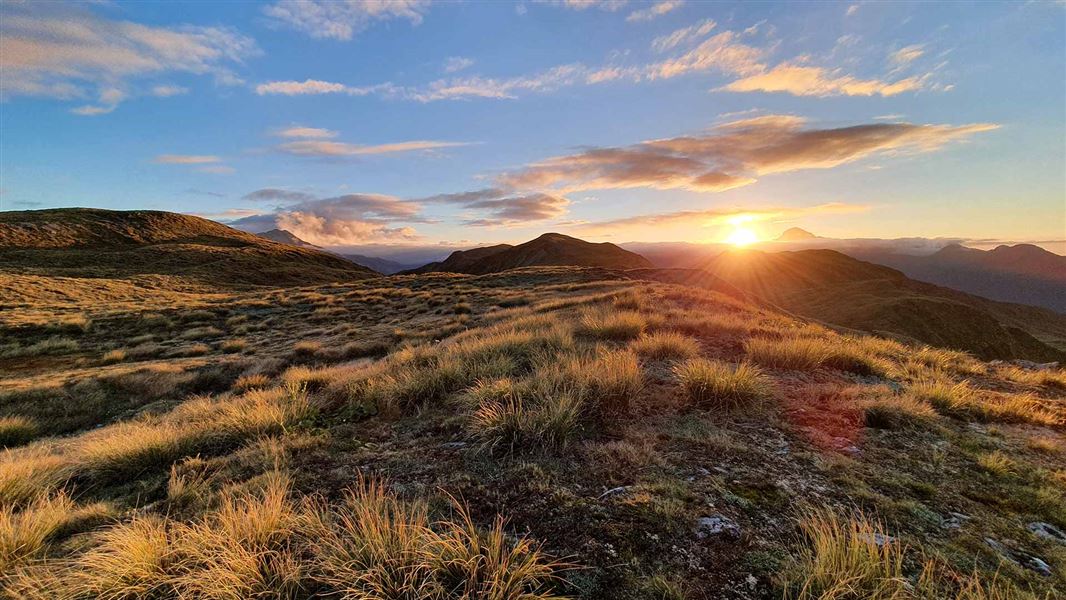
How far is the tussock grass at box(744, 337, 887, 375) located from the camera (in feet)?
23.7

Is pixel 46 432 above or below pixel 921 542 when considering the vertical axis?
below

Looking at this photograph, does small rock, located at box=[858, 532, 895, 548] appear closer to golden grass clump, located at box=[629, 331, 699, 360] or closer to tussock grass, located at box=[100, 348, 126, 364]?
golden grass clump, located at box=[629, 331, 699, 360]

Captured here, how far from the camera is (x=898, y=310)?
2586 inches

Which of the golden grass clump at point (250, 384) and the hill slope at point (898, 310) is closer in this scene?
the golden grass clump at point (250, 384)

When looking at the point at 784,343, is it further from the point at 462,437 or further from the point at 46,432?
the point at 46,432

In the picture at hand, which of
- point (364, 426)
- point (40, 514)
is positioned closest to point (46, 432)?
point (40, 514)

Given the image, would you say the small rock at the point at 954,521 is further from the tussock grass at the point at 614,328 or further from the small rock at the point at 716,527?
the tussock grass at the point at 614,328

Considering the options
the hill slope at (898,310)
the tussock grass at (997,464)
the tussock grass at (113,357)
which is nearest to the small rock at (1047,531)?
the tussock grass at (997,464)

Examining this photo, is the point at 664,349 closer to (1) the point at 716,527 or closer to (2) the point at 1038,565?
(1) the point at 716,527

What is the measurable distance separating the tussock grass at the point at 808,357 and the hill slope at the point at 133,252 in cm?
6628

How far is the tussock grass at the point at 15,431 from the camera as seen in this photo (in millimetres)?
7999

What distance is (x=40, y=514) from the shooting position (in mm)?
3363

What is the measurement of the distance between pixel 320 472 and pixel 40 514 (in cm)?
206

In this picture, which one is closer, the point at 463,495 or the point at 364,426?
the point at 463,495
